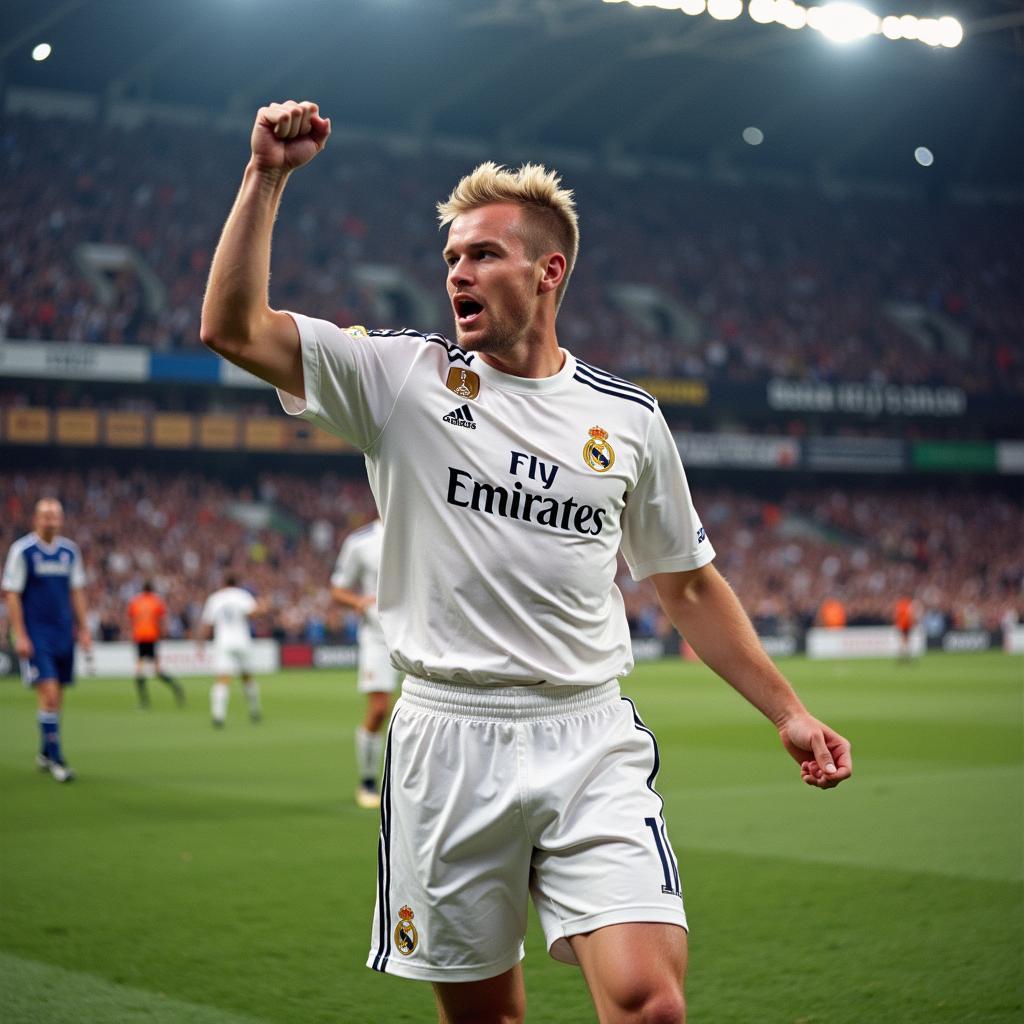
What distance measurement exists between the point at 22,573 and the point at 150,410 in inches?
1045

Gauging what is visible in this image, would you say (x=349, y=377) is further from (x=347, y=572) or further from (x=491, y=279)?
(x=347, y=572)

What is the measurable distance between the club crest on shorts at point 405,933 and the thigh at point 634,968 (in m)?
0.42

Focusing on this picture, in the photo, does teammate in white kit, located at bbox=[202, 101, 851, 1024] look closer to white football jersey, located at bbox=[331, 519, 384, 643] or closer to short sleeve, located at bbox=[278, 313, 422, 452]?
short sleeve, located at bbox=[278, 313, 422, 452]

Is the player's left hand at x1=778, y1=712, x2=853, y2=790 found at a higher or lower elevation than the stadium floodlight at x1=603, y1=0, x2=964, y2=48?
lower

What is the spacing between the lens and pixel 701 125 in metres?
48.9

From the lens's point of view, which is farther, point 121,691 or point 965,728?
point 121,691

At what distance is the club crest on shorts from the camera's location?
12.3 feet

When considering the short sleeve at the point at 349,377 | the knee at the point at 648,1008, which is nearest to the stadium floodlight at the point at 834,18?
the short sleeve at the point at 349,377

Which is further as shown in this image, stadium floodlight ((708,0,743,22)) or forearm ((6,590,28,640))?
stadium floodlight ((708,0,743,22))

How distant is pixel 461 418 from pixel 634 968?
1.38 m

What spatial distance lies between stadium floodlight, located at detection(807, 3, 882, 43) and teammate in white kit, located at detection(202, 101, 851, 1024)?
108ft

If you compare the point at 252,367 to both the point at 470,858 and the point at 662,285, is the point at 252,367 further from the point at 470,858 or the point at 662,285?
the point at 662,285

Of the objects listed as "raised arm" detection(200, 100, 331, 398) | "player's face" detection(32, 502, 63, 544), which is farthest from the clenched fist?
"player's face" detection(32, 502, 63, 544)

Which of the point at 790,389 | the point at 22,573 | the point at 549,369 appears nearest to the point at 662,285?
the point at 790,389
